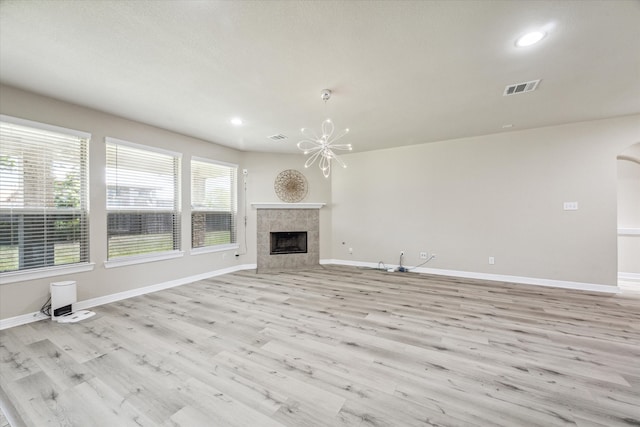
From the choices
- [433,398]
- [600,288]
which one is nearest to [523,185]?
[600,288]

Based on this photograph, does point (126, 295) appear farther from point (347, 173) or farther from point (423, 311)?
point (347, 173)

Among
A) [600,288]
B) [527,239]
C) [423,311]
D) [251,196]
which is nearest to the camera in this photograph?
[423,311]

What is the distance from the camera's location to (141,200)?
3.99m

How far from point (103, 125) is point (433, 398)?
494 centimetres

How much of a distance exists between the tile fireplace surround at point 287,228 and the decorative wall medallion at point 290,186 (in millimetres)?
278

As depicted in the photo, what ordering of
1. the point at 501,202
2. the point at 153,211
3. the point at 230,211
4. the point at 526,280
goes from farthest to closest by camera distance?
the point at 230,211, the point at 501,202, the point at 526,280, the point at 153,211

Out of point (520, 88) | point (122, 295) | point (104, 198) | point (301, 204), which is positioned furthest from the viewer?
point (301, 204)

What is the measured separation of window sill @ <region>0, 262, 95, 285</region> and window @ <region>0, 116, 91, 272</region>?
54mm

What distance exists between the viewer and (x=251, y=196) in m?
5.78

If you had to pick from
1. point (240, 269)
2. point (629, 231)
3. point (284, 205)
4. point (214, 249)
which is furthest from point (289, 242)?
point (629, 231)

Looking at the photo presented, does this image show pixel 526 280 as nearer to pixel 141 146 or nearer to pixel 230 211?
pixel 230 211

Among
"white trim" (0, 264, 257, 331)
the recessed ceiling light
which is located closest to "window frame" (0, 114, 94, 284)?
"white trim" (0, 264, 257, 331)

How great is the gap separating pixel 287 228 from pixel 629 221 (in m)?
6.64

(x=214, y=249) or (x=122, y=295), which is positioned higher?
(x=214, y=249)
